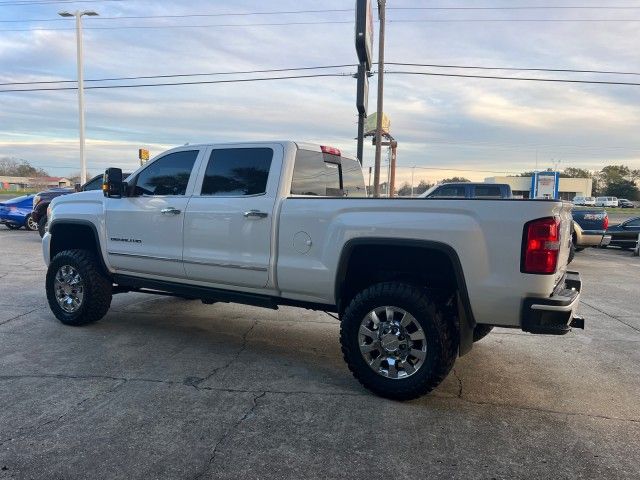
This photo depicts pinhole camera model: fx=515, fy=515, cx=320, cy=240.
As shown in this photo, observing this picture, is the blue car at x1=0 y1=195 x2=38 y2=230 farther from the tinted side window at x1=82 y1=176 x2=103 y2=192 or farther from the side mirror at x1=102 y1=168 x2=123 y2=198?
the side mirror at x1=102 y1=168 x2=123 y2=198

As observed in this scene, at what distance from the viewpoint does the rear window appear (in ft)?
16.1

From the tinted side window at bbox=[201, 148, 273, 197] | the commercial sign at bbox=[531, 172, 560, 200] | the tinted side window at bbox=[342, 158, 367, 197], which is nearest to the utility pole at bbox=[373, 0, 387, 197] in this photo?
the commercial sign at bbox=[531, 172, 560, 200]

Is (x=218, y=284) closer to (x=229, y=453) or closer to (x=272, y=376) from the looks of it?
(x=272, y=376)

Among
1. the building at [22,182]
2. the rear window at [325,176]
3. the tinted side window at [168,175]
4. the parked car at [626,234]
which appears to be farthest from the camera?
the building at [22,182]

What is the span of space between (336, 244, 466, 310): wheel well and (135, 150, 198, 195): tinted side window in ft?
6.70

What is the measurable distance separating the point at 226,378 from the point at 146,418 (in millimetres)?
917

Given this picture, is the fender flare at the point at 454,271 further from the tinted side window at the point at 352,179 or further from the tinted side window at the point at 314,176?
the tinted side window at the point at 352,179

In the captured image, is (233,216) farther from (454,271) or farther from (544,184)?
(544,184)

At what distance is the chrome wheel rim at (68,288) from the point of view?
19.3 feet

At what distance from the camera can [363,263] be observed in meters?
4.33

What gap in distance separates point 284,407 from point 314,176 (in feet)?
7.52

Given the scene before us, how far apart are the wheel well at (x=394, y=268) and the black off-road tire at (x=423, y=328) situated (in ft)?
0.64

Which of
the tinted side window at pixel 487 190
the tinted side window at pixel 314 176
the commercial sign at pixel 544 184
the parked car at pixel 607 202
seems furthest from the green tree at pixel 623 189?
the tinted side window at pixel 314 176

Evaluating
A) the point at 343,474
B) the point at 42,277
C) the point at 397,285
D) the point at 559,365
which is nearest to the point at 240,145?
the point at 397,285
